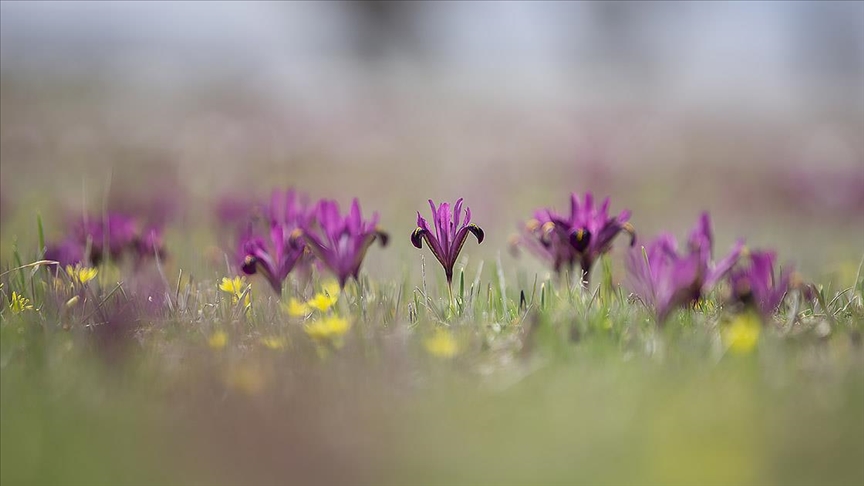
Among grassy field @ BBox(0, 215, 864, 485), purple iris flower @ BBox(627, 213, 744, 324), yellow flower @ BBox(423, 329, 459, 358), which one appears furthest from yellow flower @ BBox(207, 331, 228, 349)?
purple iris flower @ BBox(627, 213, 744, 324)

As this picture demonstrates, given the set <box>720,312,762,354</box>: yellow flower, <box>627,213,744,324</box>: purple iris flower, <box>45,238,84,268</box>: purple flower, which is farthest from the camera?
<box>45,238,84,268</box>: purple flower

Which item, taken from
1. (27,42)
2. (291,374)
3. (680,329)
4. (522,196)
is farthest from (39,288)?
(27,42)

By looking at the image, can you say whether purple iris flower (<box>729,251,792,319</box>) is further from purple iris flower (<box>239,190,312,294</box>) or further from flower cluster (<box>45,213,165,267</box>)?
flower cluster (<box>45,213,165,267</box>)

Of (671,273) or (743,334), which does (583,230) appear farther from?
(743,334)

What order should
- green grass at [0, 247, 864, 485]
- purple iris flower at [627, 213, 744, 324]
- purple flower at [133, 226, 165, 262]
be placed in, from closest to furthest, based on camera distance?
green grass at [0, 247, 864, 485] → purple iris flower at [627, 213, 744, 324] → purple flower at [133, 226, 165, 262]

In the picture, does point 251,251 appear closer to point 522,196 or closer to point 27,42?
point 522,196

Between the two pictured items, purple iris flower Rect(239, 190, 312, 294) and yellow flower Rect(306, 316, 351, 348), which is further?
purple iris flower Rect(239, 190, 312, 294)

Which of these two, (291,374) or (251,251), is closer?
(291,374)

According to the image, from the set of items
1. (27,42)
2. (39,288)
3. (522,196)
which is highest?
(27,42)
